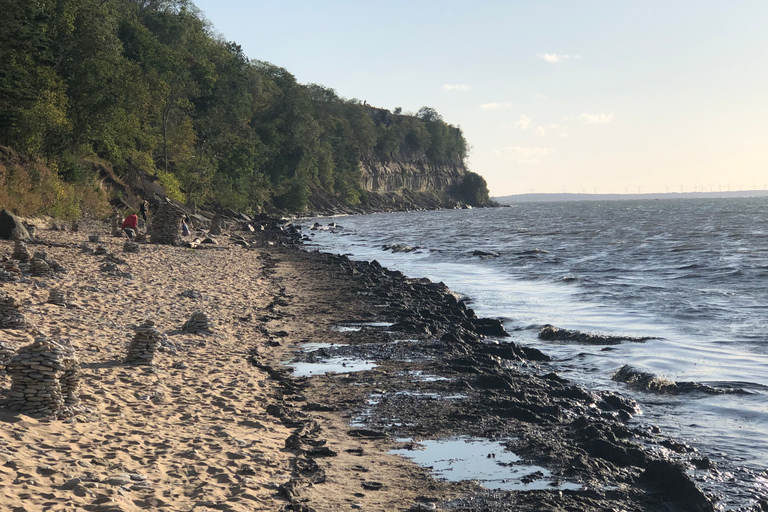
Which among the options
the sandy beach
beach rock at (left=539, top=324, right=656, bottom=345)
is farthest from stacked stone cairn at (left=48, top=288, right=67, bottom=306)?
beach rock at (left=539, top=324, right=656, bottom=345)

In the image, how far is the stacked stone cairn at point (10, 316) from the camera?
39.4 feet

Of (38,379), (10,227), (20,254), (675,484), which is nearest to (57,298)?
(20,254)

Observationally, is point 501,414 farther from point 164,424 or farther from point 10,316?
point 10,316

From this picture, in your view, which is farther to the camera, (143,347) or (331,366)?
(331,366)

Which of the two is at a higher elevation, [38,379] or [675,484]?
[38,379]

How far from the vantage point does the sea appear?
10.6 meters

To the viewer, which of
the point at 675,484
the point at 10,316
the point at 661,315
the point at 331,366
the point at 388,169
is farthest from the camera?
A: the point at 388,169

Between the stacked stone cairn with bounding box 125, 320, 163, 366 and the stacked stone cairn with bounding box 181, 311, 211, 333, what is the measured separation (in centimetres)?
310

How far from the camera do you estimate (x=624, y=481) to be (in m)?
8.46

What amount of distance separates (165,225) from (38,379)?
983 inches

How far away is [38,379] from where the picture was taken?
27.8ft

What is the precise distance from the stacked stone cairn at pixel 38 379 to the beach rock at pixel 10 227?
16339mm

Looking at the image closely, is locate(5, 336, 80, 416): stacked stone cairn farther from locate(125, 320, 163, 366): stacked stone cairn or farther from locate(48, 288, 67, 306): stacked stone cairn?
locate(48, 288, 67, 306): stacked stone cairn

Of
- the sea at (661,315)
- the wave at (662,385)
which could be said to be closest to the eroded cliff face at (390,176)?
the sea at (661,315)
